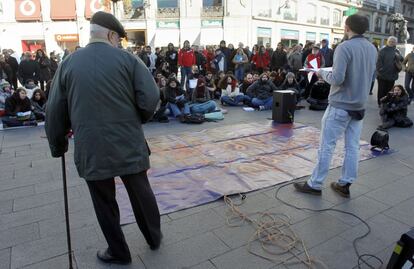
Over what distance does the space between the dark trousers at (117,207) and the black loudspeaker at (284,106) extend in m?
5.30

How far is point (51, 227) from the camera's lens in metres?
3.23

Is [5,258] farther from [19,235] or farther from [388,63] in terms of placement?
[388,63]

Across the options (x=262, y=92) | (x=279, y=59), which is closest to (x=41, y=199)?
(x=262, y=92)

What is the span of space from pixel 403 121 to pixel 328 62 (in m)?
4.69

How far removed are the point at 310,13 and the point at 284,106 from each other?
30187mm

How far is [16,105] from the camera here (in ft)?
26.8

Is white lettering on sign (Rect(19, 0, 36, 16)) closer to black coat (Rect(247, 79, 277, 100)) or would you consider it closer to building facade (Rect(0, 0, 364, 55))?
building facade (Rect(0, 0, 364, 55))

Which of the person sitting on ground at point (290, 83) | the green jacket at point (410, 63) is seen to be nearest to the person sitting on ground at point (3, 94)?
the person sitting on ground at point (290, 83)

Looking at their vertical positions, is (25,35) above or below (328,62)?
above

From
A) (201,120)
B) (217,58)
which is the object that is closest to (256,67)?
(217,58)

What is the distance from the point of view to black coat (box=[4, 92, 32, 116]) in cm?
809

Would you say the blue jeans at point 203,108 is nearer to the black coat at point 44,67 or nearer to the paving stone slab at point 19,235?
the paving stone slab at point 19,235

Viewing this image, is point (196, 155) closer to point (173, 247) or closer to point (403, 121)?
point (173, 247)

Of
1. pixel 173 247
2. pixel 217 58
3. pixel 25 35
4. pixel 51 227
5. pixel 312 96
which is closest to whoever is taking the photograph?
pixel 173 247
